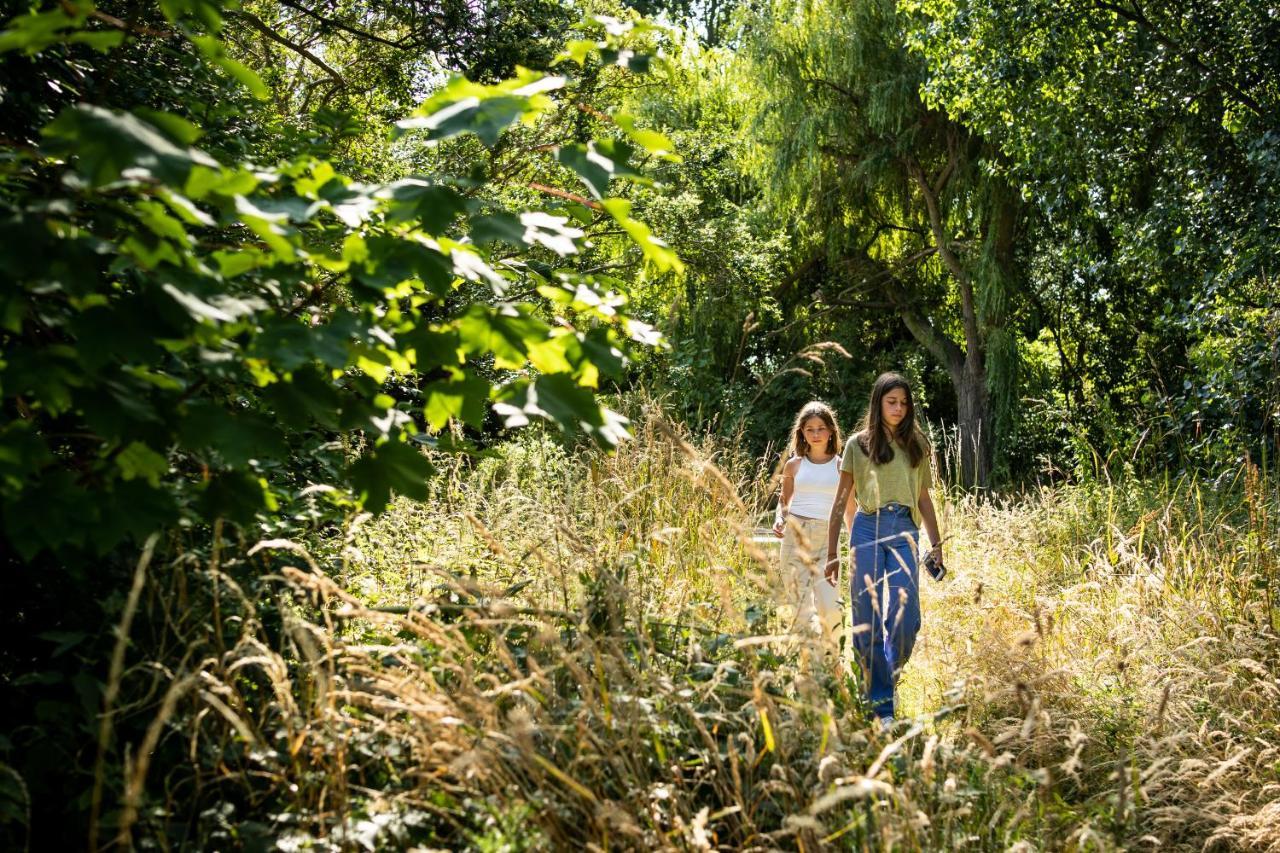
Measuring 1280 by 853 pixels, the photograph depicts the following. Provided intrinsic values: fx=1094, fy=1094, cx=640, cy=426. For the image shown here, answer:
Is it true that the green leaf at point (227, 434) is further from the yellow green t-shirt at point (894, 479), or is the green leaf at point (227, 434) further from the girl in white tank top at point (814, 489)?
the girl in white tank top at point (814, 489)

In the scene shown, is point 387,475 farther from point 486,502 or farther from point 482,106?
point 486,502

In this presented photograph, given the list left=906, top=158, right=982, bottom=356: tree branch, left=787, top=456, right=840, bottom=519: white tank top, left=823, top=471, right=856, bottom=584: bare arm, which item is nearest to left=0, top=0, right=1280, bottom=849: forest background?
left=823, top=471, right=856, bottom=584: bare arm

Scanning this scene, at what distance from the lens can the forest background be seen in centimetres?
198

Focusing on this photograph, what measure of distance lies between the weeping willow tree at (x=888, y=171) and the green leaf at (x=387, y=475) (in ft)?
35.9

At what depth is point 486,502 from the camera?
4.42m

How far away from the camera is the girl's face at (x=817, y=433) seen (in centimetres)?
586

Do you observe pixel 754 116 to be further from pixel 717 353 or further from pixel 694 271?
pixel 717 353

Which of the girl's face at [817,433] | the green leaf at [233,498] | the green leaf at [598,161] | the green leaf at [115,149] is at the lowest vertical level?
the green leaf at [233,498]

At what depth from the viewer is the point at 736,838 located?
106 inches

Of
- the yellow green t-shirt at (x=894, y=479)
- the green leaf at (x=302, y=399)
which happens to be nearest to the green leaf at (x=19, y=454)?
the green leaf at (x=302, y=399)

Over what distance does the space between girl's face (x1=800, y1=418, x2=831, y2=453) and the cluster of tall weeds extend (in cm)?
95

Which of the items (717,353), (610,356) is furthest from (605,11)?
(610,356)

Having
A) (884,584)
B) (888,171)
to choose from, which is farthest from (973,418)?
(884,584)

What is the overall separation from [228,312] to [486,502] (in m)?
2.57
